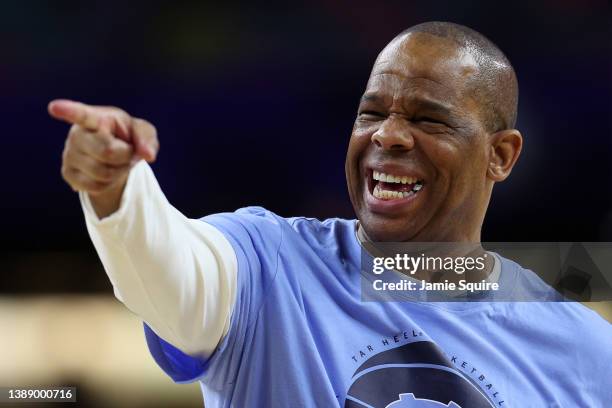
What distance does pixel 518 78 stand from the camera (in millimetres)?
1578

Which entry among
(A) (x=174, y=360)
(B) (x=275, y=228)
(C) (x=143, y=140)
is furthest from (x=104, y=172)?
(B) (x=275, y=228)

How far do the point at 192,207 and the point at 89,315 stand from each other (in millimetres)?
281

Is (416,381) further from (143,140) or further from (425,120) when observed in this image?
(143,140)

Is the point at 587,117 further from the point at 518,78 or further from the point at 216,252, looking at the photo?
the point at 216,252

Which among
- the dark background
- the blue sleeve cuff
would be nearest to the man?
the blue sleeve cuff

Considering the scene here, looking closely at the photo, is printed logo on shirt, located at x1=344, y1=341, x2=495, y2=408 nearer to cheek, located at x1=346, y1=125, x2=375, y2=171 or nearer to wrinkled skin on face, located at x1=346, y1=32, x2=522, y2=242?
wrinkled skin on face, located at x1=346, y1=32, x2=522, y2=242

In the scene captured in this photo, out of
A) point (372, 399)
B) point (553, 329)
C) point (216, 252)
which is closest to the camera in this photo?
point (216, 252)

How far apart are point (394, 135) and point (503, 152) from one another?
240 mm

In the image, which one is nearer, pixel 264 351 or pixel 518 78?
pixel 264 351

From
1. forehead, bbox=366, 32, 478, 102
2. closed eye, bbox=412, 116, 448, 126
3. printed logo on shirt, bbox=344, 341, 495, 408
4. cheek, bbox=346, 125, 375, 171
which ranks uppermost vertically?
forehead, bbox=366, 32, 478, 102

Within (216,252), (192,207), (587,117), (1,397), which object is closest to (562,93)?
(587,117)

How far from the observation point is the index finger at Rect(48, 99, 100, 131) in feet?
2.63

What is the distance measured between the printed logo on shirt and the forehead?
14.8 inches

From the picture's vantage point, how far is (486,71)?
1413 millimetres
